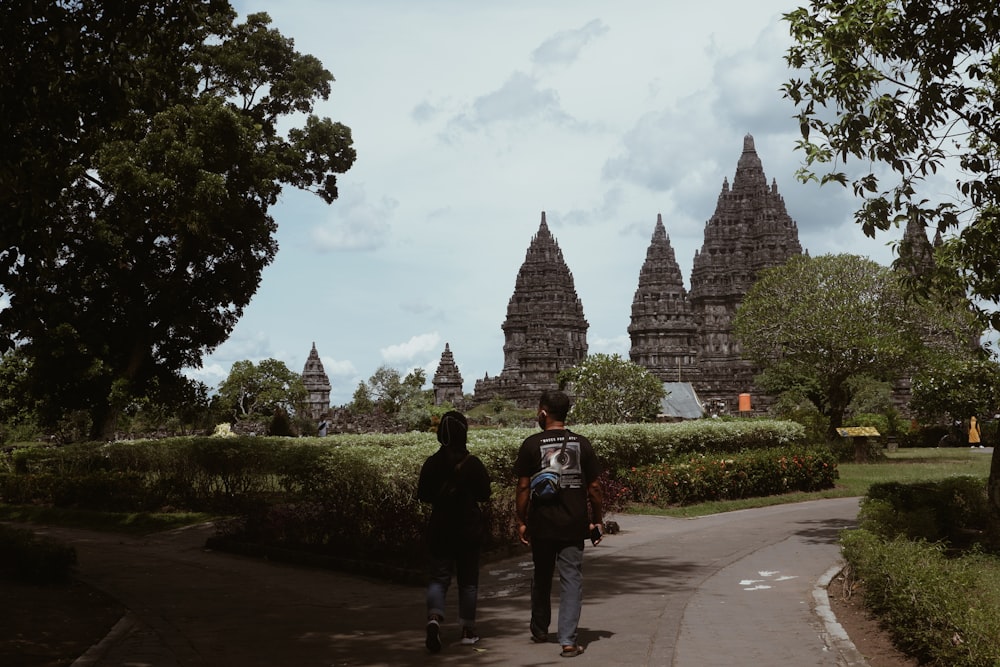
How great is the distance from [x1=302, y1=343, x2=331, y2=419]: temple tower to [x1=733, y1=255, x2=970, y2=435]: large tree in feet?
192

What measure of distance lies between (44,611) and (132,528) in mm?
9021

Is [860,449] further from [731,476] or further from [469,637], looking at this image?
[469,637]

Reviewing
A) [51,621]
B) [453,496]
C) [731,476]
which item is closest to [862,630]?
[453,496]

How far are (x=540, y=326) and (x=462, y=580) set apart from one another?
86081 millimetres

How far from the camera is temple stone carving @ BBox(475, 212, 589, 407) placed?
302 feet

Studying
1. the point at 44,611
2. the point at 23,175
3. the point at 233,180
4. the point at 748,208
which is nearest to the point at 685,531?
the point at 44,611

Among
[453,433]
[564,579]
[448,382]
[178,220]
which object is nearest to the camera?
[564,579]

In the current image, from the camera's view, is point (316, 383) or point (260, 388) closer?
point (260, 388)

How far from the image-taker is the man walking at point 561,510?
25.0ft

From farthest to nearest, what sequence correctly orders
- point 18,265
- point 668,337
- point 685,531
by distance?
point 668,337, point 685,531, point 18,265

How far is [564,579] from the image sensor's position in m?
7.66

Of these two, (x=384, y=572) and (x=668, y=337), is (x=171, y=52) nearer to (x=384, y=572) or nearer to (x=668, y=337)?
(x=384, y=572)

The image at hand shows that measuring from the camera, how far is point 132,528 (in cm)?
1867

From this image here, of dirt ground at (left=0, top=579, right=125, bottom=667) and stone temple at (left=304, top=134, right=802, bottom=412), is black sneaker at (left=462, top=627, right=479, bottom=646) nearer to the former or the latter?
dirt ground at (left=0, top=579, right=125, bottom=667)
